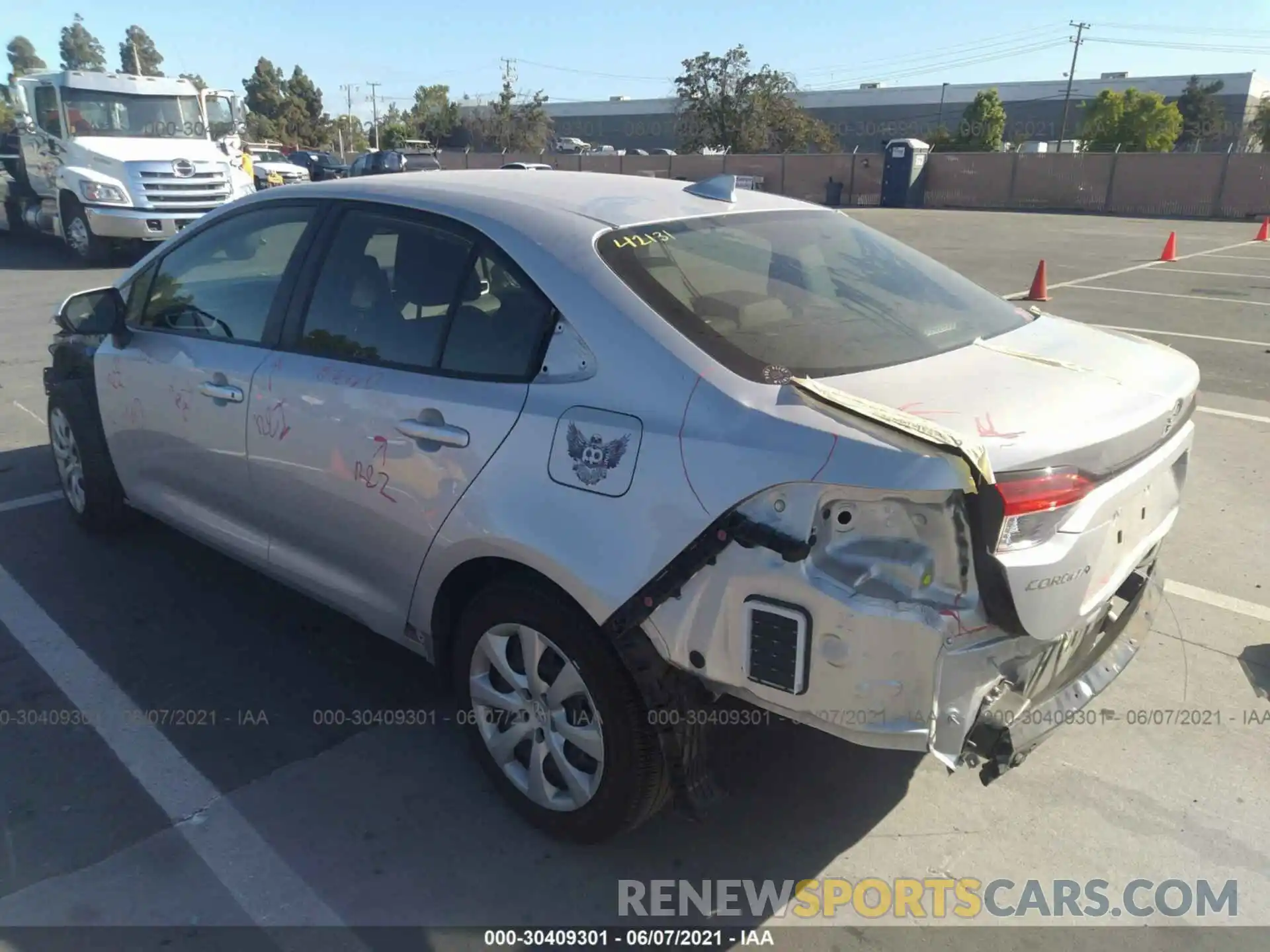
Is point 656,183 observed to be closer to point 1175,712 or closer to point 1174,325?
point 1175,712

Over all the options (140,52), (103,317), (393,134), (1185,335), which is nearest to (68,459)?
(103,317)

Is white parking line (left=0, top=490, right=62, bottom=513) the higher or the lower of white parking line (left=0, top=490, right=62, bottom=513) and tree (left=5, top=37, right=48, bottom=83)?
the lower

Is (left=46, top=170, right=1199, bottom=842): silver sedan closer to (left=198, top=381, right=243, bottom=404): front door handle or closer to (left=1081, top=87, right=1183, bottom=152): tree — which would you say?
(left=198, top=381, right=243, bottom=404): front door handle

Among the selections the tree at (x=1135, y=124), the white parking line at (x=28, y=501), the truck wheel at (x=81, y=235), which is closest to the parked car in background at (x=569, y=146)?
the tree at (x=1135, y=124)

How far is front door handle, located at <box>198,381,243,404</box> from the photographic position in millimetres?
3475

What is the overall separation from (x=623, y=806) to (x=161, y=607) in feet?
8.34

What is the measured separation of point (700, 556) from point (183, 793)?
1889mm

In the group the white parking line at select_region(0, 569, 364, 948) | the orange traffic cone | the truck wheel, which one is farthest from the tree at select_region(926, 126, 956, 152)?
the white parking line at select_region(0, 569, 364, 948)

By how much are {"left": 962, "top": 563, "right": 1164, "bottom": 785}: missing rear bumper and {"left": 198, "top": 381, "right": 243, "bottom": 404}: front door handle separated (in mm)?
2693

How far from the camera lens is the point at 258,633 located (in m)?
3.91

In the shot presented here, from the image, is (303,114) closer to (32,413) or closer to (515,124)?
(515,124)

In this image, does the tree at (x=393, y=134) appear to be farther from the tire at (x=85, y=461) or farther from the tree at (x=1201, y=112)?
the tire at (x=85, y=461)

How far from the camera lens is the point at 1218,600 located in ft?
13.8

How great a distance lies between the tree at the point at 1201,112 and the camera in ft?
235
